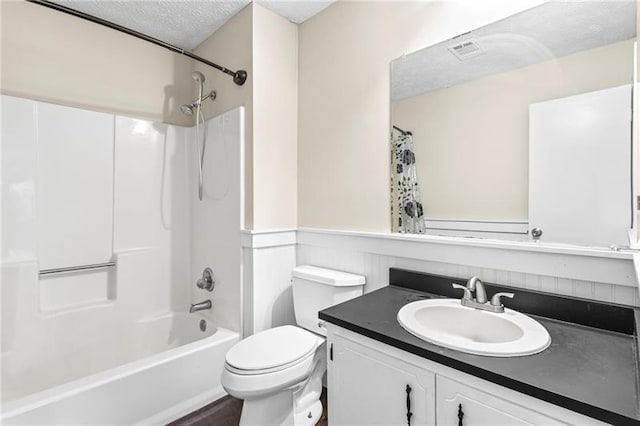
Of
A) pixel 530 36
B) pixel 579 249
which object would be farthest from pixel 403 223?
pixel 530 36

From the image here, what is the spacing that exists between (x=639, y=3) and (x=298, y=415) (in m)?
2.16

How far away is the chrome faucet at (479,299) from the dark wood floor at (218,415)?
1.07 meters

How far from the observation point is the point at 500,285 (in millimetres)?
1296

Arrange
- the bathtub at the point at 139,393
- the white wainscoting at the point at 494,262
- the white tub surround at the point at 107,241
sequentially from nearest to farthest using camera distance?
1. the white wainscoting at the point at 494,262
2. the bathtub at the point at 139,393
3. the white tub surround at the point at 107,241

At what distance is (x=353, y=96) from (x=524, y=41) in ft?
2.72

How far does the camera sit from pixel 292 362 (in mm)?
1418

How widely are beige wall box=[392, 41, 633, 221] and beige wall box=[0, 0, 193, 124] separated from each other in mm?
1854

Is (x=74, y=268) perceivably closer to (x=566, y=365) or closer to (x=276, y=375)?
(x=276, y=375)

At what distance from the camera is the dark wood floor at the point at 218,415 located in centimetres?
163

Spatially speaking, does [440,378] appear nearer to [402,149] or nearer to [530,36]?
[402,149]

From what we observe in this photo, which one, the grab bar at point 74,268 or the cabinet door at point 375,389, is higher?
the grab bar at point 74,268

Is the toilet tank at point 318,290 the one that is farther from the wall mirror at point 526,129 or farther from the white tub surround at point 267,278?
the wall mirror at point 526,129

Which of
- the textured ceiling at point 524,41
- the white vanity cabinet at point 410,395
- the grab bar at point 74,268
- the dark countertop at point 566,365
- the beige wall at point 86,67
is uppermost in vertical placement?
the beige wall at point 86,67

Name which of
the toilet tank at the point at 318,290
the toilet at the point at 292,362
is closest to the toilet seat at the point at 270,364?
the toilet at the point at 292,362
